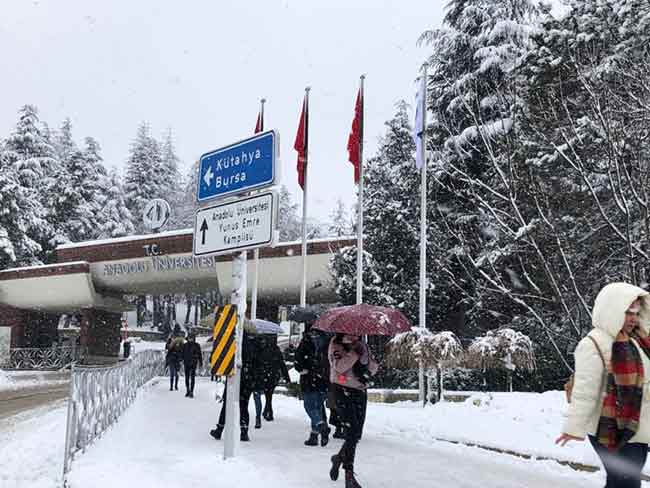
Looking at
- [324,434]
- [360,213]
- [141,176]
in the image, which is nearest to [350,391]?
[324,434]

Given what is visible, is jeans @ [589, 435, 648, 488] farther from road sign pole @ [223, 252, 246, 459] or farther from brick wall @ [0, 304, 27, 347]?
brick wall @ [0, 304, 27, 347]

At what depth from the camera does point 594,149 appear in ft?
46.9

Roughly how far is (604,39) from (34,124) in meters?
46.1

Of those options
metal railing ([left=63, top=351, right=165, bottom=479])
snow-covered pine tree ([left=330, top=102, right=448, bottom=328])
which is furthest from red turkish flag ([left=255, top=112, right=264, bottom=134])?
metal railing ([left=63, top=351, right=165, bottom=479])

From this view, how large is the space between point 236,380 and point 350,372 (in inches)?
68.5

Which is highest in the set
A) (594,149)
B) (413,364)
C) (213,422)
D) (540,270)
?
(594,149)

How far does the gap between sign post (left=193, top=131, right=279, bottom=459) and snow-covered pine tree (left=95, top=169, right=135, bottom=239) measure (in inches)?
1931

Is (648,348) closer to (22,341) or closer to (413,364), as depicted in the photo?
(413,364)

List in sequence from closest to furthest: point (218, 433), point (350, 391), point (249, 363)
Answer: point (350, 391) → point (218, 433) → point (249, 363)

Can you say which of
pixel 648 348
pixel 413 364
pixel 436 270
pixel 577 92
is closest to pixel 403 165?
pixel 436 270

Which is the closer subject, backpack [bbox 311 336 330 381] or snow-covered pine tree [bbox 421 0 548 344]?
backpack [bbox 311 336 330 381]

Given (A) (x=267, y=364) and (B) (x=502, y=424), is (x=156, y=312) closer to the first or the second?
(A) (x=267, y=364)

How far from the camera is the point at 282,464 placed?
24.2 ft

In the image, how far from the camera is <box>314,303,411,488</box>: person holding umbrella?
241 inches
